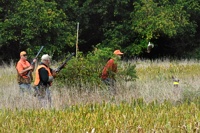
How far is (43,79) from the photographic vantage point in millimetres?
10438

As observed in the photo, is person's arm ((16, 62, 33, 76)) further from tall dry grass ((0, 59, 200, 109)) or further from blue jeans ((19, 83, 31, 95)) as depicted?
tall dry grass ((0, 59, 200, 109))

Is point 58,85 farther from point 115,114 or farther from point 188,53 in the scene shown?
point 188,53

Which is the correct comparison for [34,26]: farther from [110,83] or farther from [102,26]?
[110,83]

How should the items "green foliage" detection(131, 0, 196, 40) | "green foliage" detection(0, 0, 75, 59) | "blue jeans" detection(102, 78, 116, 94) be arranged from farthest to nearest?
"green foliage" detection(131, 0, 196, 40) < "green foliage" detection(0, 0, 75, 59) < "blue jeans" detection(102, 78, 116, 94)

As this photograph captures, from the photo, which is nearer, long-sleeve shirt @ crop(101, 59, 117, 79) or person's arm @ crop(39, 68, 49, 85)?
person's arm @ crop(39, 68, 49, 85)

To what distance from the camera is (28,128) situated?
281 inches

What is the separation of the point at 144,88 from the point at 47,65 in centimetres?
365

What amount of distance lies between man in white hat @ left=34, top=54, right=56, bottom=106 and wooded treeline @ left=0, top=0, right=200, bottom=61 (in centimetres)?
1852

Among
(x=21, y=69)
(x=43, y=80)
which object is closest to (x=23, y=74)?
(x=21, y=69)

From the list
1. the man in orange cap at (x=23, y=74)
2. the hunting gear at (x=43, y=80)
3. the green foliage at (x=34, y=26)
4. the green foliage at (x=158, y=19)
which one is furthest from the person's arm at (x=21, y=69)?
the green foliage at (x=158, y=19)

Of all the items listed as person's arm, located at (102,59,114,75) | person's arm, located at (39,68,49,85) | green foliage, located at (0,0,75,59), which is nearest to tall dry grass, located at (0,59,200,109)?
person's arm, located at (102,59,114,75)

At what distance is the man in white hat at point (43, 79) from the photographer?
10.4m

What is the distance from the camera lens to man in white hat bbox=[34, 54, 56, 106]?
1043cm

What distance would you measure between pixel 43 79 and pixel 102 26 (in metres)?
26.7
